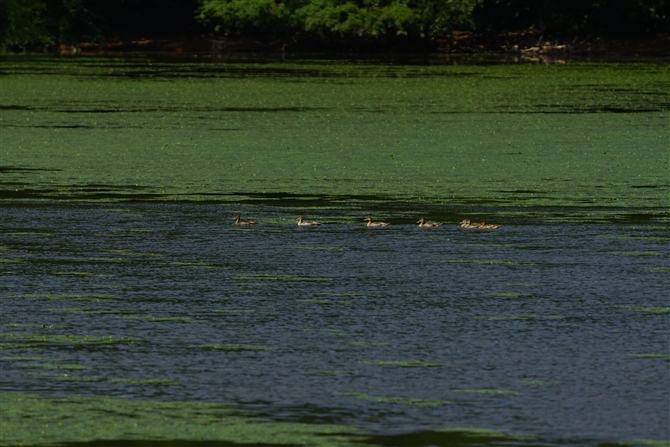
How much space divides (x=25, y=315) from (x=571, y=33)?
161ft

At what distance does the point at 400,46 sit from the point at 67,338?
48.8 metres

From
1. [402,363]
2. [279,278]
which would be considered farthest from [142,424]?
[279,278]

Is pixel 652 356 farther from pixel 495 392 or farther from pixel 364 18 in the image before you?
pixel 364 18

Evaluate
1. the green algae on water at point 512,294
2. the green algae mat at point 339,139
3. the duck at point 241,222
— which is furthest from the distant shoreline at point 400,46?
the green algae on water at point 512,294

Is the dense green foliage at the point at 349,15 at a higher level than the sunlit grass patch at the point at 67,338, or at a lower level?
lower

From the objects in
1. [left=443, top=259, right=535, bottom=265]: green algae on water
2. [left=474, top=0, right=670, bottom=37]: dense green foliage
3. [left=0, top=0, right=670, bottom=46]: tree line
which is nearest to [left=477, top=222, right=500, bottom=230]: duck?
[left=443, top=259, right=535, bottom=265]: green algae on water

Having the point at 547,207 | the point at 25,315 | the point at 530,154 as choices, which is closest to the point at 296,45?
the point at 530,154

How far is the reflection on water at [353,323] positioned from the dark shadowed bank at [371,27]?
40.3 meters

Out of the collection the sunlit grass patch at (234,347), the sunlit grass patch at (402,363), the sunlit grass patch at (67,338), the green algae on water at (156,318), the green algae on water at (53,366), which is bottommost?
the green algae on water at (156,318)

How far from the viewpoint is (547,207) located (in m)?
13.7

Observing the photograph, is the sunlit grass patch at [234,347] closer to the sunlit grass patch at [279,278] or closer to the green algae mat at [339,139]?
the sunlit grass patch at [279,278]

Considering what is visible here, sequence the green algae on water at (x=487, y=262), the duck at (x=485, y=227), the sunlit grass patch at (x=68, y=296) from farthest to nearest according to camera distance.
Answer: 1. the duck at (x=485, y=227)
2. the green algae on water at (x=487, y=262)
3. the sunlit grass patch at (x=68, y=296)

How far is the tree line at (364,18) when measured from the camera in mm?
52406

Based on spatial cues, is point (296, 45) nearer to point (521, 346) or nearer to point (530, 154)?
point (530, 154)
